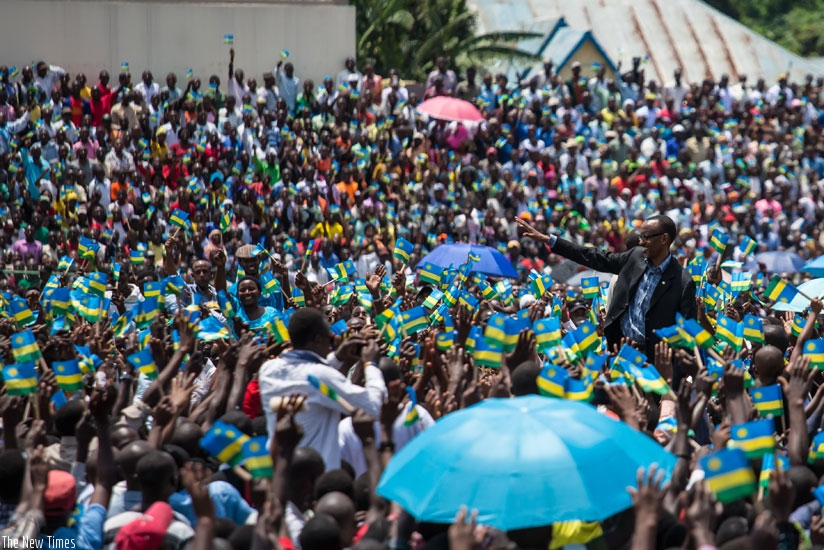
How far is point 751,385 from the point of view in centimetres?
650

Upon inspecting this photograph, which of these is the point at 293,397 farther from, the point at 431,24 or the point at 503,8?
the point at 503,8

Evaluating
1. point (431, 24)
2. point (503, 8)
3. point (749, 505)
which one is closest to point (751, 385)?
point (749, 505)

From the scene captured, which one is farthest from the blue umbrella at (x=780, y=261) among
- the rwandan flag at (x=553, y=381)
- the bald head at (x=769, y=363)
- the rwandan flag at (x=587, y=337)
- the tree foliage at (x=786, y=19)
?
the tree foliage at (x=786, y=19)

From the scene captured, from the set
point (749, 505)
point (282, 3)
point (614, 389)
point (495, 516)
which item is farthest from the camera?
point (282, 3)

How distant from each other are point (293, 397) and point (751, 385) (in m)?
2.45

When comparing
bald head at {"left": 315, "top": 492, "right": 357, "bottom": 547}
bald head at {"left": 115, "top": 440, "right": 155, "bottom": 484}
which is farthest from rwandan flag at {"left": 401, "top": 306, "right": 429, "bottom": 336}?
bald head at {"left": 315, "top": 492, "right": 357, "bottom": 547}

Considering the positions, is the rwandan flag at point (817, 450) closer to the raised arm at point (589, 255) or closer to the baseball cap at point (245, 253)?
the raised arm at point (589, 255)

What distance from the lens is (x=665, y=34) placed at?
107ft

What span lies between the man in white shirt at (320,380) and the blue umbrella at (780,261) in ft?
42.0

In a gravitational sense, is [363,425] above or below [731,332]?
below

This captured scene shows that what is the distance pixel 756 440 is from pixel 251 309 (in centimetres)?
434

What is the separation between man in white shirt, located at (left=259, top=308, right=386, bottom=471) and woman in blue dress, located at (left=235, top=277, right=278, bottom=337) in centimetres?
247

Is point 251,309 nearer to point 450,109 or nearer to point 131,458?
point 131,458

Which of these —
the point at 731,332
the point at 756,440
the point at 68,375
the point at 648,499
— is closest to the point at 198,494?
the point at 648,499
